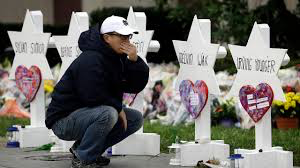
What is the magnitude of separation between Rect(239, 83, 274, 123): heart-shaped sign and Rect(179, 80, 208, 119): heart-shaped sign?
480 mm

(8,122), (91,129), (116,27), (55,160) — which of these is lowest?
(55,160)

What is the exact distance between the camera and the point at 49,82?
14.1 meters

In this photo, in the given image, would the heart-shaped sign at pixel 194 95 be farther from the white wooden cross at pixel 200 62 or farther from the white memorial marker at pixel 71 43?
the white memorial marker at pixel 71 43

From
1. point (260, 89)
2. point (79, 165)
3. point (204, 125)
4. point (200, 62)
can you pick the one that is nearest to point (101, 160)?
point (79, 165)

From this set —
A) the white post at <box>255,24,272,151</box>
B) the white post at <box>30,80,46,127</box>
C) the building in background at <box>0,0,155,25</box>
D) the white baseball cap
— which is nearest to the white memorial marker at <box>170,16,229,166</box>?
the white post at <box>255,24,272,151</box>

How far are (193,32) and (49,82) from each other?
261 inches

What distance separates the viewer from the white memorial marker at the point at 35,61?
29.8 ft

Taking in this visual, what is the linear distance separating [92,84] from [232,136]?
2937 mm

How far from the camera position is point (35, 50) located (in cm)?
913

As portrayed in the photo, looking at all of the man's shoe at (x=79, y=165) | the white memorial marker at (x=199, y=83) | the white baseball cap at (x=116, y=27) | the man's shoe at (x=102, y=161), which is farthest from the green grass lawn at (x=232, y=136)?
the white baseball cap at (x=116, y=27)

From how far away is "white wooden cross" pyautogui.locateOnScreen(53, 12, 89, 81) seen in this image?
867 centimetres

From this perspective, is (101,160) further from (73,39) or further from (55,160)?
(73,39)

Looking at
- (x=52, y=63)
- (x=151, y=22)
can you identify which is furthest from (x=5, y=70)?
(x=151, y=22)

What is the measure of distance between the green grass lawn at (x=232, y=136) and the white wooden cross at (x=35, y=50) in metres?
1.30
